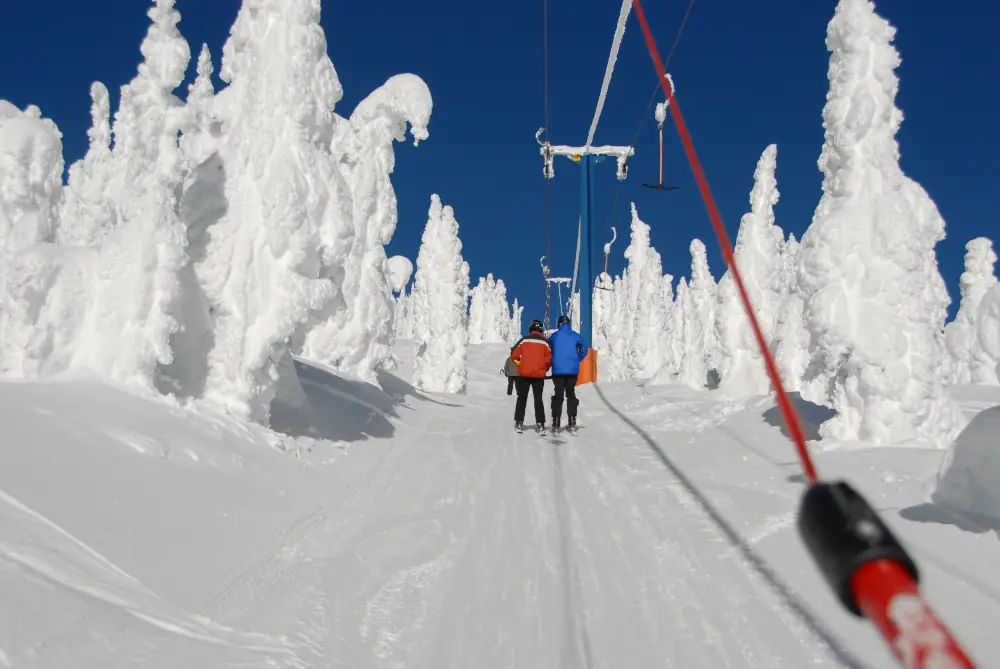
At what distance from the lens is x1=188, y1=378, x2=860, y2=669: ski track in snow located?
A: 3.82 m

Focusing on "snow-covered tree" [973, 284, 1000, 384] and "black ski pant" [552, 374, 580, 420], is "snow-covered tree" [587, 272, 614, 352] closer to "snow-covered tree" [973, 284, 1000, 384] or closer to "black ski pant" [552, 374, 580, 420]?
"snow-covered tree" [973, 284, 1000, 384]

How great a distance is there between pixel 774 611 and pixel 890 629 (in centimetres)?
355

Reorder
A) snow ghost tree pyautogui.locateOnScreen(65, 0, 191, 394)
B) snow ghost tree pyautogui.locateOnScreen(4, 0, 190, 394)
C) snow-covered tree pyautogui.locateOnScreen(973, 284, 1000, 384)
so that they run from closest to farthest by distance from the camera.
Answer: snow ghost tree pyautogui.locateOnScreen(4, 0, 190, 394) < snow ghost tree pyautogui.locateOnScreen(65, 0, 191, 394) < snow-covered tree pyautogui.locateOnScreen(973, 284, 1000, 384)

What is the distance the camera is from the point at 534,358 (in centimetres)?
1245

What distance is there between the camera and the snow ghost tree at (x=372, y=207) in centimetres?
2630

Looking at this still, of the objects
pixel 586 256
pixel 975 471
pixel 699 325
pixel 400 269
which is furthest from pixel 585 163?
pixel 400 269

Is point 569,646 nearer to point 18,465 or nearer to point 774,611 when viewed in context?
point 774,611

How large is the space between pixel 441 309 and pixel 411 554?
1151 inches

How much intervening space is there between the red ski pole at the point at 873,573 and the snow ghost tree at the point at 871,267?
33.9ft

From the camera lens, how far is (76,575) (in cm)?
397

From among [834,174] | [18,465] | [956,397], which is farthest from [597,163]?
[18,465]

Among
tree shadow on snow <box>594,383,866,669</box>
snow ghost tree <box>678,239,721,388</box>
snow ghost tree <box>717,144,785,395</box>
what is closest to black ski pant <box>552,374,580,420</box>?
tree shadow on snow <box>594,383,866,669</box>

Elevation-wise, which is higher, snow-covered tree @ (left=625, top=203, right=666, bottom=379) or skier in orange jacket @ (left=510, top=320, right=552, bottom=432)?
snow-covered tree @ (left=625, top=203, right=666, bottom=379)

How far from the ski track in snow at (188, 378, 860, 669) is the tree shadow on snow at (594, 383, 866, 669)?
0.02 meters
